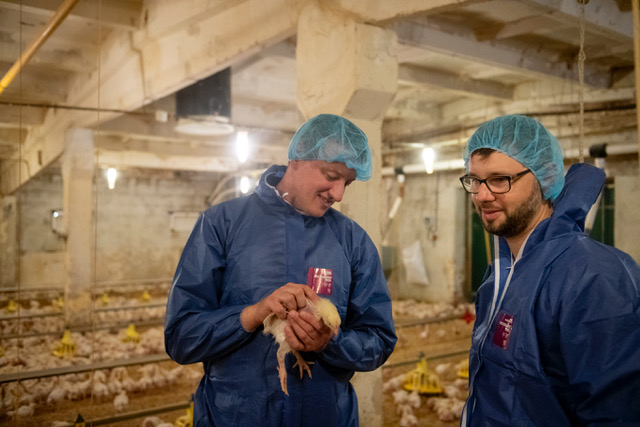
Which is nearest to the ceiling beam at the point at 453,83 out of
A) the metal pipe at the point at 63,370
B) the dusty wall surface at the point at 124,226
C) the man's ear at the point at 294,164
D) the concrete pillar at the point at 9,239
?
the metal pipe at the point at 63,370

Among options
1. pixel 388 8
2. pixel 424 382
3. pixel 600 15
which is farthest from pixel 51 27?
pixel 424 382

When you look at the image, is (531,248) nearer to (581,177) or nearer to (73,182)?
(581,177)

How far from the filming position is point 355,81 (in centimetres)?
313

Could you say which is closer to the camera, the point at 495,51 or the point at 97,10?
the point at 97,10

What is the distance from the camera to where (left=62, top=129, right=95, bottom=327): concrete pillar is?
8.28 metres

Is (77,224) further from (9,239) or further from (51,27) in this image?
(9,239)

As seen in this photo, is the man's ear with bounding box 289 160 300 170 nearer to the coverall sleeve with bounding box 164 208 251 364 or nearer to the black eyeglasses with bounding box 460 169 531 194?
the coverall sleeve with bounding box 164 208 251 364

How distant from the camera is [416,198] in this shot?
10.8 metres

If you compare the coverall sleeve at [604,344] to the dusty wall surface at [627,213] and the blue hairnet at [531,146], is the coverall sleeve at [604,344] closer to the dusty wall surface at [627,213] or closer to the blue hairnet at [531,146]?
the blue hairnet at [531,146]

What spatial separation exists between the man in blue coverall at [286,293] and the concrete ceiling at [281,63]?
1.26 meters

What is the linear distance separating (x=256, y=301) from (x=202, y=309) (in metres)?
0.21

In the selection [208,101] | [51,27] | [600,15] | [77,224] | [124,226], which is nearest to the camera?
[51,27]

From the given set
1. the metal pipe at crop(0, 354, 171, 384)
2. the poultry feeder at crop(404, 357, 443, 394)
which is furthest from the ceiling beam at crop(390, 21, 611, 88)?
the metal pipe at crop(0, 354, 171, 384)

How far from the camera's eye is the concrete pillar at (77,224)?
8281 millimetres
